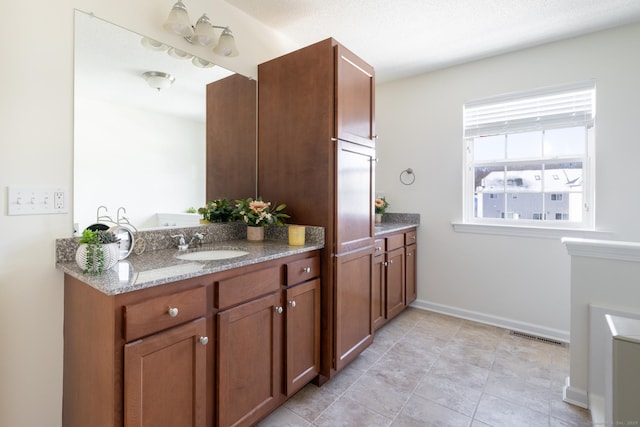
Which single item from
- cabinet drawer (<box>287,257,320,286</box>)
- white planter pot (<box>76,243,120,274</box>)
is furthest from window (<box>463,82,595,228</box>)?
white planter pot (<box>76,243,120,274</box>)

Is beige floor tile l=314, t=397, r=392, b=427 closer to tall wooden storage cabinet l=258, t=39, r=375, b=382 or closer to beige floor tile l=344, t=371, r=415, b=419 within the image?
beige floor tile l=344, t=371, r=415, b=419

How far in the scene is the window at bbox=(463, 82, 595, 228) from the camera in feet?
8.34

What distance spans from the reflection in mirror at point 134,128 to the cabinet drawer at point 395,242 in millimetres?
1595

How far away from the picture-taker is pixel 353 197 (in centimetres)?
206

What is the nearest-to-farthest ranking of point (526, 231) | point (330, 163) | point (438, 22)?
point (330, 163), point (438, 22), point (526, 231)

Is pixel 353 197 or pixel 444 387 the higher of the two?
pixel 353 197

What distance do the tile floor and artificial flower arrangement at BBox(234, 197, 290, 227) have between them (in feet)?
3.50

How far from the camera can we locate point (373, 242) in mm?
2299

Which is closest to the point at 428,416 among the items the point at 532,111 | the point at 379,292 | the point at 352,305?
the point at 352,305

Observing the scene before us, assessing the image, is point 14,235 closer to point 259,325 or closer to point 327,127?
point 259,325

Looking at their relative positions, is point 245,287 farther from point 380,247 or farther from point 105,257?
point 380,247

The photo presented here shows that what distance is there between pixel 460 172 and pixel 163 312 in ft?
Result: 9.28

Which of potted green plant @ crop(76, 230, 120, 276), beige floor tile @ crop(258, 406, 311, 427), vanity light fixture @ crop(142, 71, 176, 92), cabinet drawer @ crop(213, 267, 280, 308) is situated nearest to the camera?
potted green plant @ crop(76, 230, 120, 276)

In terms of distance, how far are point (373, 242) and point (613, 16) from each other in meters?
2.36
